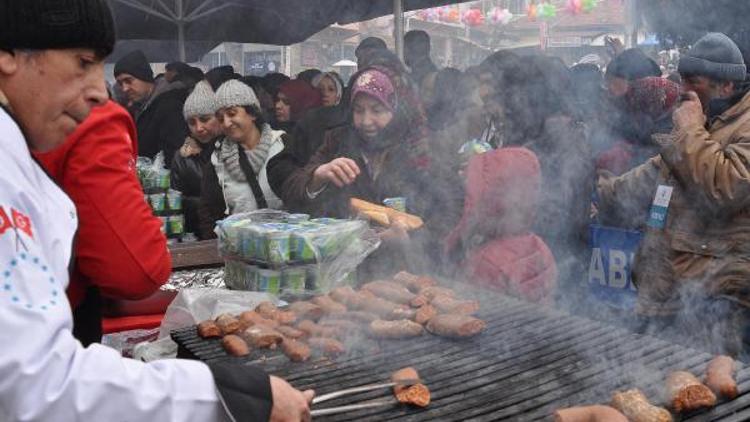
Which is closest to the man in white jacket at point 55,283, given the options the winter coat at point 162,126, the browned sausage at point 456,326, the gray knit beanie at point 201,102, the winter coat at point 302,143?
the browned sausage at point 456,326

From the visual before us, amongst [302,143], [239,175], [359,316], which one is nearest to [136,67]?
[302,143]

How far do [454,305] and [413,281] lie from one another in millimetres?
421

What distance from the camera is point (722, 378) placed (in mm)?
2086

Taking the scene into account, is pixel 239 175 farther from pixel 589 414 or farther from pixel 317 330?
pixel 589 414

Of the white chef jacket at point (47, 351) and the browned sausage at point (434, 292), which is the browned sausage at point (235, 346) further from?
the white chef jacket at point (47, 351)

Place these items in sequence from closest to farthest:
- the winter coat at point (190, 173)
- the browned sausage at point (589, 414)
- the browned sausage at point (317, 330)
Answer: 1. the browned sausage at point (589, 414)
2. the browned sausage at point (317, 330)
3. the winter coat at point (190, 173)

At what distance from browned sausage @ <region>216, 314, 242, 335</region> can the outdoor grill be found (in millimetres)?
65

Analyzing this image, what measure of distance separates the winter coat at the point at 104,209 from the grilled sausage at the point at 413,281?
1447mm

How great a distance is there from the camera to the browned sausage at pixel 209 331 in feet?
8.74

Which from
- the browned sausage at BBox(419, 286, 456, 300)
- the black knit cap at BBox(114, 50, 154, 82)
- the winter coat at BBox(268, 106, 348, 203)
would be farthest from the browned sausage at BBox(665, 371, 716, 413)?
the black knit cap at BBox(114, 50, 154, 82)

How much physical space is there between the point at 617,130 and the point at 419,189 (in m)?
2.43

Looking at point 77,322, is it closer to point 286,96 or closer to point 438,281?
point 438,281

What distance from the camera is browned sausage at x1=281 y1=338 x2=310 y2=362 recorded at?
2465 mm

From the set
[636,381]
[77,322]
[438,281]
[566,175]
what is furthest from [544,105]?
[77,322]
